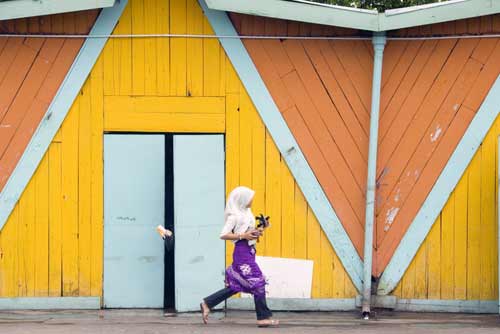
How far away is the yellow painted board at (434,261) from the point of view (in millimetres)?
11133

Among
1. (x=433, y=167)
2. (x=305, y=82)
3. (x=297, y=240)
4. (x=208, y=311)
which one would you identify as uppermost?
(x=305, y=82)

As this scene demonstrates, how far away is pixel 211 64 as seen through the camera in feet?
36.3

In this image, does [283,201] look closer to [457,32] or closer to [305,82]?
[305,82]

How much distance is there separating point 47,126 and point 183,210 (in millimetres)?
1681

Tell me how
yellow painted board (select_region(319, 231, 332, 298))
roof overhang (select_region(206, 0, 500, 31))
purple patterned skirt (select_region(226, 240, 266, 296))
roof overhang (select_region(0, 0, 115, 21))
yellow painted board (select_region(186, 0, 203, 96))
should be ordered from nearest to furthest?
purple patterned skirt (select_region(226, 240, 266, 296)) < roof overhang (select_region(0, 0, 115, 21)) < roof overhang (select_region(206, 0, 500, 31)) < yellow painted board (select_region(186, 0, 203, 96)) < yellow painted board (select_region(319, 231, 332, 298))

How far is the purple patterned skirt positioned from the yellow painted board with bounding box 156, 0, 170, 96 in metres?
2.01

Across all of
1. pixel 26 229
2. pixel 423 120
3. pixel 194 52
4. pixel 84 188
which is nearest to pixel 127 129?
pixel 84 188

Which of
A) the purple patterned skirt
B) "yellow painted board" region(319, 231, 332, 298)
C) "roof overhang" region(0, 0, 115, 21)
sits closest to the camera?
the purple patterned skirt

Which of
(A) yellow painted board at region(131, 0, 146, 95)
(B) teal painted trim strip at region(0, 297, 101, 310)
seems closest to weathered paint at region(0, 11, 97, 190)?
(A) yellow painted board at region(131, 0, 146, 95)

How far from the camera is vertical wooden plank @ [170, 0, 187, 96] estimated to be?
36.2 feet

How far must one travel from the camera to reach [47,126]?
1095 cm

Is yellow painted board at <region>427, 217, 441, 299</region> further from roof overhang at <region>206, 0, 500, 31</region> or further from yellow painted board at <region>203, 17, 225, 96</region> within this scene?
yellow painted board at <region>203, 17, 225, 96</region>

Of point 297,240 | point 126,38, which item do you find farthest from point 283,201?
point 126,38

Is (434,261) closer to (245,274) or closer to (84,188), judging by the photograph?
(245,274)
